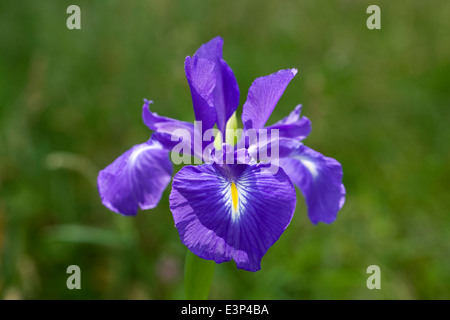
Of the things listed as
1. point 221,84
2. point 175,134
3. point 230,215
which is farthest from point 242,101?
point 230,215

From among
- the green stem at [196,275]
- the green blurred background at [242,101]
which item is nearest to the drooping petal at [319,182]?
the green stem at [196,275]

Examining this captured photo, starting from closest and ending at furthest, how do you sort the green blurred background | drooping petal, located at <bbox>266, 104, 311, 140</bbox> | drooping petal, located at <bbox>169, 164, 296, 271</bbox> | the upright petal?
drooping petal, located at <bbox>169, 164, 296, 271</bbox>
the upright petal
drooping petal, located at <bbox>266, 104, 311, 140</bbox>
the green blurred background

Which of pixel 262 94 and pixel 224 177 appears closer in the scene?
pixel 224 177

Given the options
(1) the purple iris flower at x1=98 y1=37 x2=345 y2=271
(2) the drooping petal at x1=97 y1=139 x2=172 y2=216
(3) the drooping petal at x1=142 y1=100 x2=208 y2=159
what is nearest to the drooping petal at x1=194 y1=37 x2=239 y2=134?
(1) the purple iris flower at x1=98 y1=37 x2=345 y2=271

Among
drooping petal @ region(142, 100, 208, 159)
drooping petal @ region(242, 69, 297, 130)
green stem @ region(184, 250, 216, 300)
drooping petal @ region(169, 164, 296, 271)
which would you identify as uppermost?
drooping petal @ region(242, 69, 297, 130)

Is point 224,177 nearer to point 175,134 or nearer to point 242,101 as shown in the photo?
point 175,134

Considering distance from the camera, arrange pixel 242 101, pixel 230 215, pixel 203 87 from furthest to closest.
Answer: pixel 242 101 < pixel 203 87 < pixel 230 215

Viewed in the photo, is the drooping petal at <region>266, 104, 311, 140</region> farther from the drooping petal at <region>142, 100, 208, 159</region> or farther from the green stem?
the green stem
